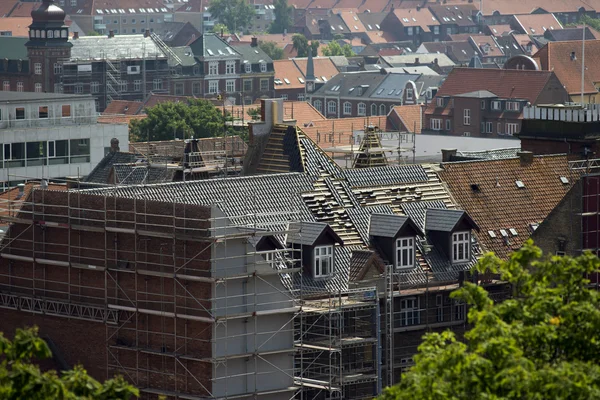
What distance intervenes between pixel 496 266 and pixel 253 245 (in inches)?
716

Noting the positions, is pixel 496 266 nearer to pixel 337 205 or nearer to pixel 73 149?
pixel 337 205

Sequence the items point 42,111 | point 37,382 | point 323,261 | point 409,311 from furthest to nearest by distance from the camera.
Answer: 1. point 42,111
2. point 409,311
3. point 323,261
4. point 37,382

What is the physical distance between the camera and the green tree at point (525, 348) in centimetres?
4256

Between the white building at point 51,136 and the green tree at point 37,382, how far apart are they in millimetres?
69962

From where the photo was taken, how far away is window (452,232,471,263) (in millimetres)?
74825

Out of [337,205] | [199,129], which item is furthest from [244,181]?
[199,129]

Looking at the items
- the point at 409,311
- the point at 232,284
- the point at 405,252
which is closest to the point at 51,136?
the point at 405,252

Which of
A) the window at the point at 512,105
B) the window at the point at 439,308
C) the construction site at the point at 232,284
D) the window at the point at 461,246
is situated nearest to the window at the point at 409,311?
the construction site at the point at 232,284

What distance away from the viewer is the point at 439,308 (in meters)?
73.6

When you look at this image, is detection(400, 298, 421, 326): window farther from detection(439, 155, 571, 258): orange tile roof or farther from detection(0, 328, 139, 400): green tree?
detection(0, 328, 139, 400): green tree

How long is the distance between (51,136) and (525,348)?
7568cm

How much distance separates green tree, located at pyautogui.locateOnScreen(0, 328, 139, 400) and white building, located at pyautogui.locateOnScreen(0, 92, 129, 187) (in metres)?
70.0

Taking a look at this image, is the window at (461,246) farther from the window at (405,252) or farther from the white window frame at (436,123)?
the white window frame at (436,123)

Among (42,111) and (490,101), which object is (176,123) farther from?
(490,101)
